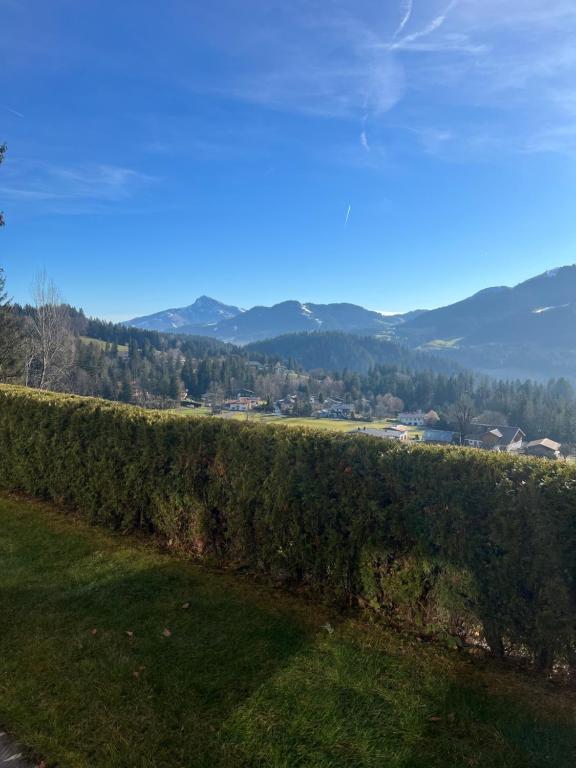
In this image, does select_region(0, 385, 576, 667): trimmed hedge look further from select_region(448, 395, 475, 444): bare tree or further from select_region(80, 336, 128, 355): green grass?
select_region(80, 336, 128, 355): green grass

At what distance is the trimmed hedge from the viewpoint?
3.57 metres

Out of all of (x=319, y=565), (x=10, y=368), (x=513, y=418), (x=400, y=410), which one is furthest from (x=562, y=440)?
(x=319, y=565)

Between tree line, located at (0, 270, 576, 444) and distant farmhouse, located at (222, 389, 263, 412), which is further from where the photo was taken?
distant farmhouse, located at (222, 389, 263, 412)

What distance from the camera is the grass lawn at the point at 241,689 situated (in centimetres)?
288

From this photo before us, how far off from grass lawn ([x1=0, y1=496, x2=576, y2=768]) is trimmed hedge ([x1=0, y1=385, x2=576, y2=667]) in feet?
1.31

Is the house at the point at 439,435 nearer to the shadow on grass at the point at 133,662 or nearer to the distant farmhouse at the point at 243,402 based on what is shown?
the distant farmhouse at the point at 243,402

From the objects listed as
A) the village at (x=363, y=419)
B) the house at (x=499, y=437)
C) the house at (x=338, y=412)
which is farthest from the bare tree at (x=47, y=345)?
the house at (x=338, y=412)

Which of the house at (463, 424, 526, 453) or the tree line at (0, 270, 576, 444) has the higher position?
the tree line at (0, 270, 576, 444)

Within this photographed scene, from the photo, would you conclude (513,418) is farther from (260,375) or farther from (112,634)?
(112,634)

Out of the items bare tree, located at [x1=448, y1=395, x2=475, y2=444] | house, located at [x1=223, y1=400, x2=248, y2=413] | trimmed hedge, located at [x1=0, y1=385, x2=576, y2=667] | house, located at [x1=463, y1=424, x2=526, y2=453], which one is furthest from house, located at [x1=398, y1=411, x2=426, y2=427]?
trimmed hedge, located at [x1=0, y1=385, x2=576, y2=667]

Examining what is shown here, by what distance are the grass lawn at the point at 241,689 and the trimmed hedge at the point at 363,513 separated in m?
0.40

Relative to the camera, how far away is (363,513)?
4402 mm

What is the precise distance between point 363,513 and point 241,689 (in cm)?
179

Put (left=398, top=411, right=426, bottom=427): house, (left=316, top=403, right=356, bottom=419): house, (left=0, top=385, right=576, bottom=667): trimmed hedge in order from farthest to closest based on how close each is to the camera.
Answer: (left=316, top=403, right=356, bottom=419): house → (left=398, top=411, right=426, bottom=427): house → (left=0, top=385, right=576, bottom=667): trimmed hedge
